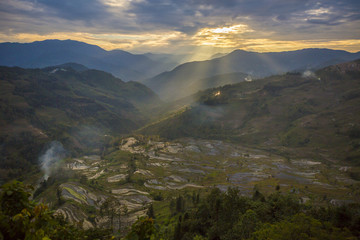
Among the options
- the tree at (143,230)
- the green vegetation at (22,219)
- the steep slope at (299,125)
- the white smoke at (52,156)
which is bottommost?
the white smoke at (52,156)

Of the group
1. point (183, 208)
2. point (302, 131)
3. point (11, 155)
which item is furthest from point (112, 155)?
point (302, 131)

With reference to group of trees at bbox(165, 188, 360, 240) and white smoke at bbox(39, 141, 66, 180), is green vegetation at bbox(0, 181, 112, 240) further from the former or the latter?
white smoke at bbox(39, 141, 66, 180)

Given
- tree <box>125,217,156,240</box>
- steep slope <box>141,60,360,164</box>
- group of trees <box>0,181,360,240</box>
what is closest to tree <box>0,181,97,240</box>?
group of trees <box>0,181,360,240</box>

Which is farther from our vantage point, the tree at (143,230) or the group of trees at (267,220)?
the group of trees at (267,220)

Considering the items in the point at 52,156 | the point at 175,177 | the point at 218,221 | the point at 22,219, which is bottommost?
the point at 52,156

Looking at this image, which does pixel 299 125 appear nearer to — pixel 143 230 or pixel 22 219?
pixel 143 230

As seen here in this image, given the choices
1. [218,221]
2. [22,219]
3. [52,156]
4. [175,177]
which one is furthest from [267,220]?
[52,156]

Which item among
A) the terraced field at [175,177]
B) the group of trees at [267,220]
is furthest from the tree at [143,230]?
the terraced field at [175,177]

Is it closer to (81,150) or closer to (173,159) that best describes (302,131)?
(173,159)

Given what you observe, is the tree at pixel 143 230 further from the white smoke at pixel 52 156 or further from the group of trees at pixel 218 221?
the white smoke at pixel 52 156
